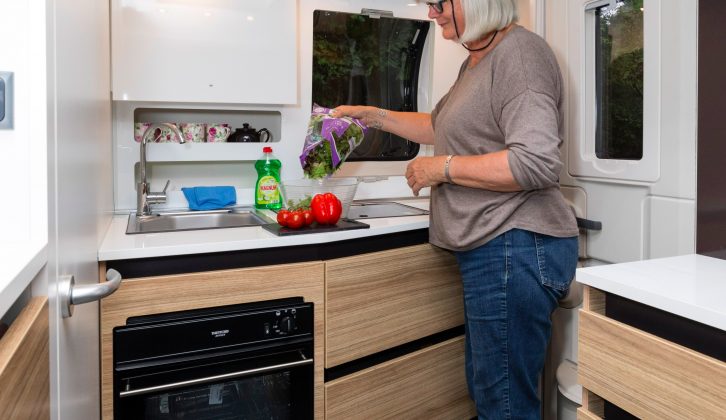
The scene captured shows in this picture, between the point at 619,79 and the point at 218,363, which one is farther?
the point at 619,79

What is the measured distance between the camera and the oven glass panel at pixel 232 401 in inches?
56.9

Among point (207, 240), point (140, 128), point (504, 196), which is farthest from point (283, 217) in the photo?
point (140, 128)

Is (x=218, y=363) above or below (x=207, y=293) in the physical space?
below

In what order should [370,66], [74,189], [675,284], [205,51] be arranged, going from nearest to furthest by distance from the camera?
[74,189], [675,284], [205,51], [370,66]

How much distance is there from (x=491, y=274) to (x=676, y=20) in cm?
80

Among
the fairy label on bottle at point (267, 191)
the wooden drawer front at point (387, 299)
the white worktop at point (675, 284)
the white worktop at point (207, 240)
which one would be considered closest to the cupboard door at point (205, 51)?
the fairy label on bottle at point (267, 191)

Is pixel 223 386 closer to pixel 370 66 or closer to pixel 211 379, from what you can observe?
pixel 211 379

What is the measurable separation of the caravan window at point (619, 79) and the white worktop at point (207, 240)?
2.14ft

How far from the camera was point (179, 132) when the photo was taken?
182 centimetres

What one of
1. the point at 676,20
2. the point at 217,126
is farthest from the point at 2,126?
the point at 676,20

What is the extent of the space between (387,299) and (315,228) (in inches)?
12.2

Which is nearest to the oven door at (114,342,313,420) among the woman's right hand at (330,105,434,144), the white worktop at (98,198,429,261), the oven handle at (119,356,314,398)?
the oven handle at (119,356,314,398)

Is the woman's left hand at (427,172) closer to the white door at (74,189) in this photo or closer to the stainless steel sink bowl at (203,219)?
the stainless steel sink bowl at (203,219)

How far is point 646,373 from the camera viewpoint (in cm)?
100
